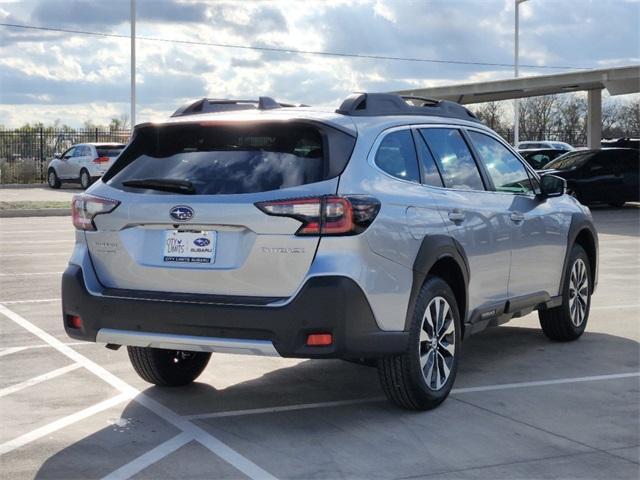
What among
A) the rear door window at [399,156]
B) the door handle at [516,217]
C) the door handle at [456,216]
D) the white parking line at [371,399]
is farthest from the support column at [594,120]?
the rear door window at [399,156]

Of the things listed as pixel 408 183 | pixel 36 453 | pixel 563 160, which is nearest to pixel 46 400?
pixel 36 453

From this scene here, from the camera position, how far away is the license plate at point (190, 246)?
5.72 metres

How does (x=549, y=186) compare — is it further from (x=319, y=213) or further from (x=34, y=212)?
(x=34, y=212)

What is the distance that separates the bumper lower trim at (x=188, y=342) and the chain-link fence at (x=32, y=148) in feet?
116

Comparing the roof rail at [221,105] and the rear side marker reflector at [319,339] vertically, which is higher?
the roof rail at [221,105]

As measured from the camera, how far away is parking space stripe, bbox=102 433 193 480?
16.5 ft

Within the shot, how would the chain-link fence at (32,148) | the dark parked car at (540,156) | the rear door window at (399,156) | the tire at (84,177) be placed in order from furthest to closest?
the chain-link fence at (32,148), the tire at (84,177), the dark parked car at (540,156), the rear door window at (399,156)

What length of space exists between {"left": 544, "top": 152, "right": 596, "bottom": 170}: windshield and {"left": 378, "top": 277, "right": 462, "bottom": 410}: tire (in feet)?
67.7

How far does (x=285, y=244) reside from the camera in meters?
5.55

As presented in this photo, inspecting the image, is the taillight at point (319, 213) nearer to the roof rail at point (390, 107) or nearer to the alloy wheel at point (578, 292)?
the roof rail at point (390, 107)

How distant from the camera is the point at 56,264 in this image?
13.9 metres

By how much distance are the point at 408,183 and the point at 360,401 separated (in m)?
1.40

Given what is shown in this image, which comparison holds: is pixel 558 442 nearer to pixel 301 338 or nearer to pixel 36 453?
pixel 301 338

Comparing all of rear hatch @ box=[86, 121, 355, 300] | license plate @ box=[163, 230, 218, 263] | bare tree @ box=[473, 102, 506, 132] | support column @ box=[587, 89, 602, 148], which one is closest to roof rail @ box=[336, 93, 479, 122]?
rear hatch @ box=[86, 121, 355, 300]
